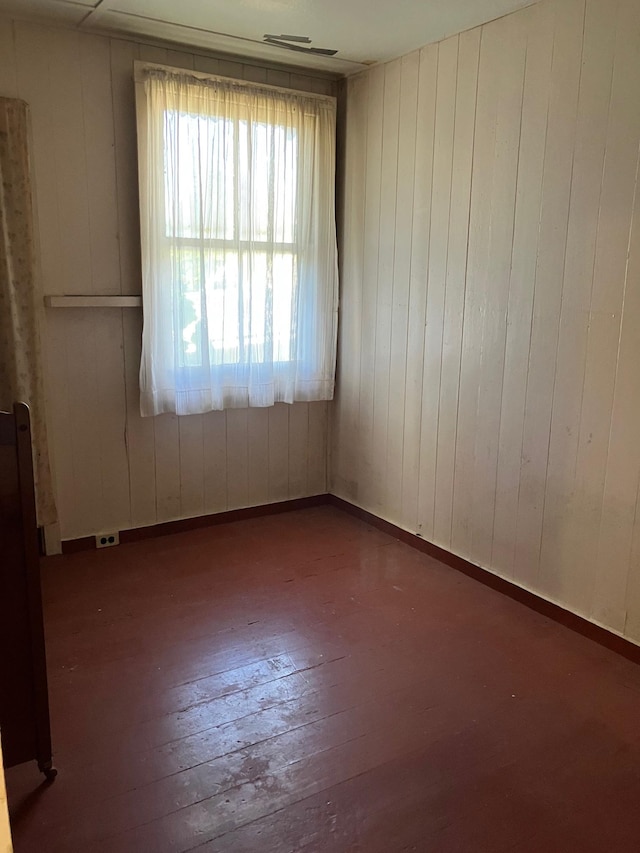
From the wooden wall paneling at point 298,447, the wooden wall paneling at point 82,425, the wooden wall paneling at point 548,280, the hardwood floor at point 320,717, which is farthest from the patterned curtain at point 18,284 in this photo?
the wooden wall paneling at point 548,280

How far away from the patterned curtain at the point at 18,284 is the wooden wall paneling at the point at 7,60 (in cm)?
8

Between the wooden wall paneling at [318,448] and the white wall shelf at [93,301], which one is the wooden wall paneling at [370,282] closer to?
the wooden wall paneling at [318,448]

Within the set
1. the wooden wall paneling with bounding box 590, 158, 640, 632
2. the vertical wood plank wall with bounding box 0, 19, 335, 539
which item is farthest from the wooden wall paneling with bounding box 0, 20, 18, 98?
the wooden wall paneling with bounding box 590, 158, 640, 632

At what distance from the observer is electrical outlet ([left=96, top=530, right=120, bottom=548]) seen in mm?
3588

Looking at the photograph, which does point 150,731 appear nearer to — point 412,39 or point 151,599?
point 151,599

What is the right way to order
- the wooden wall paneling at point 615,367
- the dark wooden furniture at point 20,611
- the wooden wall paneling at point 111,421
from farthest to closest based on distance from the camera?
1. the wooden wall paneling at point 111,421
2. the wooden wall paneling at point 615,367
3. the dark wooden furniture at point 20,611

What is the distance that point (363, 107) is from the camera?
369 centimetres

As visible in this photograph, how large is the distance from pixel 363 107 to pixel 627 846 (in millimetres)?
3425

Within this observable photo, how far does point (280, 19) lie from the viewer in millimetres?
2930

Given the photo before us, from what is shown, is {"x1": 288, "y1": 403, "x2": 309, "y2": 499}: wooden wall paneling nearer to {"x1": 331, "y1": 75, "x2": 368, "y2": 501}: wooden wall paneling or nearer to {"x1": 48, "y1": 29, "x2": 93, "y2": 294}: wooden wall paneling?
{"x1": 331, "y1": 75, "x2": 368, "y2": 501}: wooden wall paneling

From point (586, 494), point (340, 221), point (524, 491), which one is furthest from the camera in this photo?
point (340, 221)

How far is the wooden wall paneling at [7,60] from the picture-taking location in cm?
302

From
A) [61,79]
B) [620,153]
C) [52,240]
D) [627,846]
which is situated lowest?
[627,846]

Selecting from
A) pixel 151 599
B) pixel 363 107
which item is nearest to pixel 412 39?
pixel 363 107
